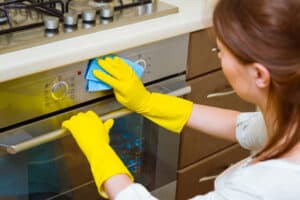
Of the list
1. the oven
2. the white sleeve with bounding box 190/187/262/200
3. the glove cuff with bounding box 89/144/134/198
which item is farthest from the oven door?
the white sleeve with bounding box 190/187/262/200

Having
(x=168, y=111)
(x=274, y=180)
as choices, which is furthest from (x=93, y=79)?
(x=274, y=180)

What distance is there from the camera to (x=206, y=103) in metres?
1.47

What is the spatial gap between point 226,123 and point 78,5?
1.33 ft

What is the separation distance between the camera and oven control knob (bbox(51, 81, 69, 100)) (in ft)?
3.67

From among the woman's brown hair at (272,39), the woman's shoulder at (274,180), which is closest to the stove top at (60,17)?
the woman's brown hair at (272,39)

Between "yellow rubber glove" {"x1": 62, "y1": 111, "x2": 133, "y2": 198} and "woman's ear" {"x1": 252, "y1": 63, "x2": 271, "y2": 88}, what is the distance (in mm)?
311

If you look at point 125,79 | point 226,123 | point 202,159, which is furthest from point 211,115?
point 202,159

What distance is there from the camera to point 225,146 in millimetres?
1610

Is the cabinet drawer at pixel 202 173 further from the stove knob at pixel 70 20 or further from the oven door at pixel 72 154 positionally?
the stove knob at pixel 70 20

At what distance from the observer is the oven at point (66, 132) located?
1.09 metres

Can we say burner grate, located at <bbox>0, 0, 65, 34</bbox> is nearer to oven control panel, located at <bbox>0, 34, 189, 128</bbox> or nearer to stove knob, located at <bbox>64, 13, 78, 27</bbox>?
stove knob, located at <bbox>64, 13, 78, 27</bbox>

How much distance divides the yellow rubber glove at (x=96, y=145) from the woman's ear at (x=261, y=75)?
0.31m

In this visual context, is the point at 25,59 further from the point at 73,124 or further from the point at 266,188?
the point at 266,188

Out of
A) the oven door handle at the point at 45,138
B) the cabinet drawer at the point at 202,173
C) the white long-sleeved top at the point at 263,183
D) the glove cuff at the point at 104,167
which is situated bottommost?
the cabinet drawer at the point at 202,173
